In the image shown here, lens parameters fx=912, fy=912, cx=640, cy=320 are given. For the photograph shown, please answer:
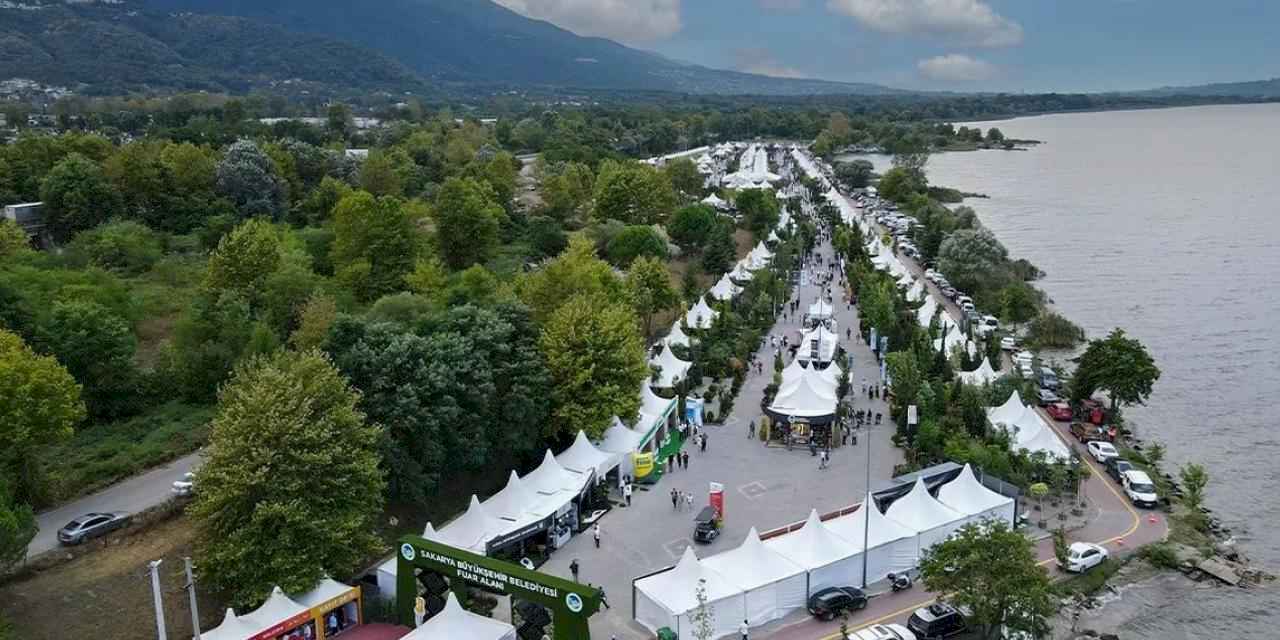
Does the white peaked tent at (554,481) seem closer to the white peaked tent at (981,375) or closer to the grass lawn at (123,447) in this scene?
the grass lawn at (123,447)

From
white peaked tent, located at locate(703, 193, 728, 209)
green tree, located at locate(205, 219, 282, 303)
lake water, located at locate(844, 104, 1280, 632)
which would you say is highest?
green tree, located at locate(205, 219, 282, 303)

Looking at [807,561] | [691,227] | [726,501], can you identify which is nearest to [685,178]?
[691,227]

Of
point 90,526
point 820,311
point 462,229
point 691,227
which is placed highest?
point 462,229

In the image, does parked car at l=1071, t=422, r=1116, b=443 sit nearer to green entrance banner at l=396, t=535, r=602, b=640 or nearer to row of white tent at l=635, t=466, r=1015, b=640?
row of white tent at l=635, t=466, r=1015, b=640

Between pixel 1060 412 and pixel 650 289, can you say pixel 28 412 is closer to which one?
pixel 650 289

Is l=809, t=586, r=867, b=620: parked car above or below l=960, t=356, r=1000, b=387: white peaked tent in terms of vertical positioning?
below

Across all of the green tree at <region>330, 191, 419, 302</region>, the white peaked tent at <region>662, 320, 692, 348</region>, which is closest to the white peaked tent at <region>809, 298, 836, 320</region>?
the white peaked tent at <region>662, 320, 692, 348</region>
